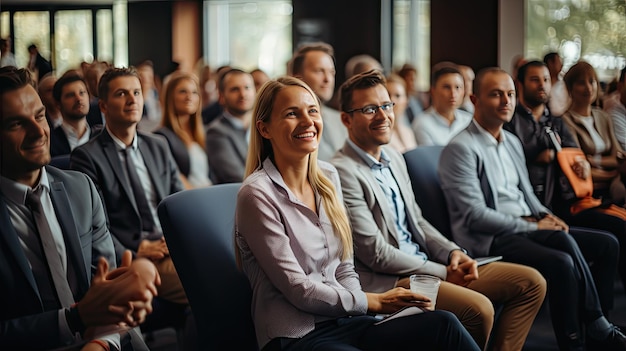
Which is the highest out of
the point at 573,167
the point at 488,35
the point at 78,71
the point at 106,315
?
the point at 488,35

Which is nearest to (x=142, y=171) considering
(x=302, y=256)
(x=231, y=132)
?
(x=302, y=256)

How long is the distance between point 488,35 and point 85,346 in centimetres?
279

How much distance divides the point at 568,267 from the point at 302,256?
4.29ft

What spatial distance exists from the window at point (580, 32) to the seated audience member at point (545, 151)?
12cm

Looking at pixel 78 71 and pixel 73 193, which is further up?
pixel 78 71

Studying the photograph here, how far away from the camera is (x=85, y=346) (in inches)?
70.1

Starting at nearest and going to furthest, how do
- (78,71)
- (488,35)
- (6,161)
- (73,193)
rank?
(6,161) < (73,193) < (78,71) < (488,35)

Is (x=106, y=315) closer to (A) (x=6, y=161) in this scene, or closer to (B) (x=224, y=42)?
(A) (x=6, y=161)

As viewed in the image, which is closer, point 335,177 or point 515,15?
point 335,177

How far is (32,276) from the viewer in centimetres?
176

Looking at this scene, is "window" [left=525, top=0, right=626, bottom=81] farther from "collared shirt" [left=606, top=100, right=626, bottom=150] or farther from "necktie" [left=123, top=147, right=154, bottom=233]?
"necktie" [left=123, top=147, right=154, bottom=233]

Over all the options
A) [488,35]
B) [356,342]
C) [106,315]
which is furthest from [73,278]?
[488,35]

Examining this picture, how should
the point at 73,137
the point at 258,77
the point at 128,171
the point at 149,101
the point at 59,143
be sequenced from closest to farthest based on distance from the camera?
the point at 59,143 < the point at 73,137 < the point at 128,171 < the point at 149,101 < the point at 258,77

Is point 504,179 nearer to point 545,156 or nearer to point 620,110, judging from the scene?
point 545,156
